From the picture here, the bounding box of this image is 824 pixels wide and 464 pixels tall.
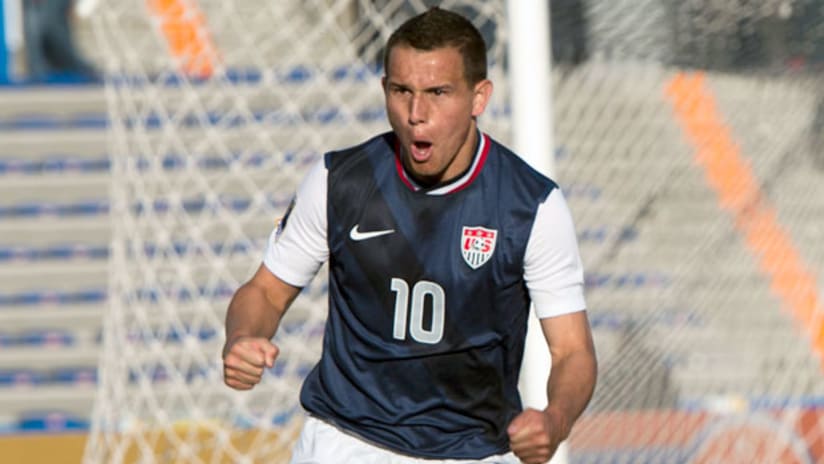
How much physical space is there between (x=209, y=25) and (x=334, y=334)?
292 centimetres

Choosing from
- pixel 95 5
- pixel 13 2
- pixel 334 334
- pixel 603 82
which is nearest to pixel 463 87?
pixel 334 334

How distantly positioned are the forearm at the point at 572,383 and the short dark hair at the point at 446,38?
0.56m

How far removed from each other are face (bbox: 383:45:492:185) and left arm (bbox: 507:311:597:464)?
403 millimetres

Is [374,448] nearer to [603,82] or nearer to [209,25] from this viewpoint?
[603,82]

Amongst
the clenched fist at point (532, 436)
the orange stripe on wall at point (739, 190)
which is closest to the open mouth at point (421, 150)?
the clenched fist at point (532, 436)

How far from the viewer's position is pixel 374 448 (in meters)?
2.96

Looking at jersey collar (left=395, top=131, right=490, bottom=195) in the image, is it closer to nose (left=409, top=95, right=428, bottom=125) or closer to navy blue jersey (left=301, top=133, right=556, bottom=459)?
navy blue jersey (left=301, top=133, right=556, bottom=459)

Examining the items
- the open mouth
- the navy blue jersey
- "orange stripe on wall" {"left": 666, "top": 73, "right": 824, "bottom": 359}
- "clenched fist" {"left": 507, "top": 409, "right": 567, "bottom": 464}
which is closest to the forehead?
the open mouth

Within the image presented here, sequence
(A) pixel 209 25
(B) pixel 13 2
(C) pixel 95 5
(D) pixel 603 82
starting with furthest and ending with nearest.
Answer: (B) pixel 13 2
(A) pixel 209 25
(C) pixel 95 5
(D) pixel 603 82

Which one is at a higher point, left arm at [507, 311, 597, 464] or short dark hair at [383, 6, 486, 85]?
short dark hair at [383, 6, 486, 85]

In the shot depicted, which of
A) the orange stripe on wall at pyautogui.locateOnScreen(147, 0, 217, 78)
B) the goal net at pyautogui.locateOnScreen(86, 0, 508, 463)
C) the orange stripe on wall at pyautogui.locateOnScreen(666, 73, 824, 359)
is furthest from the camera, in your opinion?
the orange stripe on wall at pyautogui.locateOnScreen(147, 0, 217, 78)

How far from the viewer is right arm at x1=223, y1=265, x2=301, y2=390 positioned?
8.62ft

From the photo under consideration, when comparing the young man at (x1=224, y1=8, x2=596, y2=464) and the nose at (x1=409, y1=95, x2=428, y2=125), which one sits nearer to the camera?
the nose at (x1=409, y1=95, x2=428, y2=125)

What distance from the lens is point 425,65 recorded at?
109 inches
